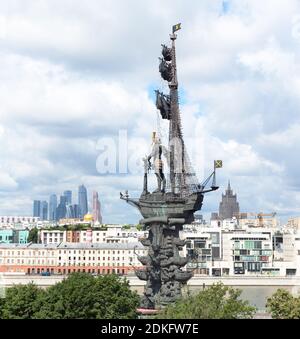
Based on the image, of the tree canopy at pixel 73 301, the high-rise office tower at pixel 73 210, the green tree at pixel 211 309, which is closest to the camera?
the green tree at pixel 211 309

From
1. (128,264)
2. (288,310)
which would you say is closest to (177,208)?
(288,310)

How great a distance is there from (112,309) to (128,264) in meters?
59.4

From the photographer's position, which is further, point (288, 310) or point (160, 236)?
point (160, 236)

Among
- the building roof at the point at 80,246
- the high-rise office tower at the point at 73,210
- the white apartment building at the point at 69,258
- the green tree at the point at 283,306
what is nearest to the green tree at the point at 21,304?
the green tree at the point at 283,306

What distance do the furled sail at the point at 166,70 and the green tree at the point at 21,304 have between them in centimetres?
1881

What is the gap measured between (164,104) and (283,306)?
15925 millimetres

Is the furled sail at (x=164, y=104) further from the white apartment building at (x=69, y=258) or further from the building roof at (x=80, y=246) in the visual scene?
the building roof at (x=80, y=246)

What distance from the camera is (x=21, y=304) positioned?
2859cm

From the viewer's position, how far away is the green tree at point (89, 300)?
28.8 meters

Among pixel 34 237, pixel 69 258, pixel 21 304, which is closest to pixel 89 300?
pixel 21 304

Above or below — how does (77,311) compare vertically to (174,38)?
below

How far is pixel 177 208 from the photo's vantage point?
135ft

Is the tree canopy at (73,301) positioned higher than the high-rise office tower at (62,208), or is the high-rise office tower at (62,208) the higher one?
the high-rise office tower at (62,208)
